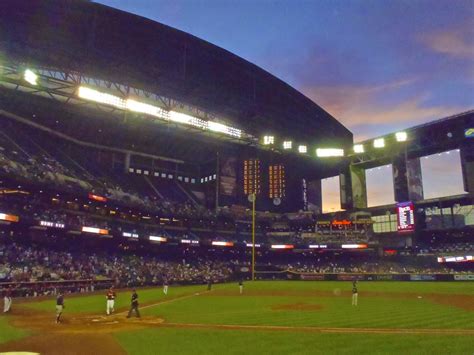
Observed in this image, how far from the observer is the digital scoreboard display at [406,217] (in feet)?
195

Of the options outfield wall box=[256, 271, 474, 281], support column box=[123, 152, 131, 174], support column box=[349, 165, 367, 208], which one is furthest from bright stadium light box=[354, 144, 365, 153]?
support column box=[123, 152, 131, 174]

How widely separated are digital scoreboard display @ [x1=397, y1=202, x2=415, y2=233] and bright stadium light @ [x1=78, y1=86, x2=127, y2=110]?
4517 centimetres

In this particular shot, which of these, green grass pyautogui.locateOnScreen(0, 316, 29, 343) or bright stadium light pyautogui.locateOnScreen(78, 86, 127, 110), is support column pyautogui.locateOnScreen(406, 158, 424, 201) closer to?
bright stadium light pyautogui.locateOnScreen(78, 86, 127, 110)

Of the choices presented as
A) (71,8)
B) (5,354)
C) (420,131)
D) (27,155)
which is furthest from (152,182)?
(5,354)

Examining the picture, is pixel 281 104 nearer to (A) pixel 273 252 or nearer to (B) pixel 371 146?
(B) pixel 371 146

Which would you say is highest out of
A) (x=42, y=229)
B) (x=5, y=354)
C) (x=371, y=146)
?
(x=371, y=146)

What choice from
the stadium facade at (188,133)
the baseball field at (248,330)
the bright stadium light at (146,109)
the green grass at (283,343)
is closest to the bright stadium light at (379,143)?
the stadium facade at (188,133)

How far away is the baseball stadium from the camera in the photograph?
19109 millimetres

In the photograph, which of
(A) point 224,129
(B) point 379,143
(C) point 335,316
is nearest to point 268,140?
(A) point 224,129

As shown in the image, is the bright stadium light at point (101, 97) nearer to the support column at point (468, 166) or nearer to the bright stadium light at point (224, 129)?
the bright stadium light at point (224, 129)

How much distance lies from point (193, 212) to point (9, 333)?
50600 mm

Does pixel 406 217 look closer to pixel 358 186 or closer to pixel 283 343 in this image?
pixel 358 186

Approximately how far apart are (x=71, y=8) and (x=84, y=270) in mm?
31441

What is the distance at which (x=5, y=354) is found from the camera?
13.1m
